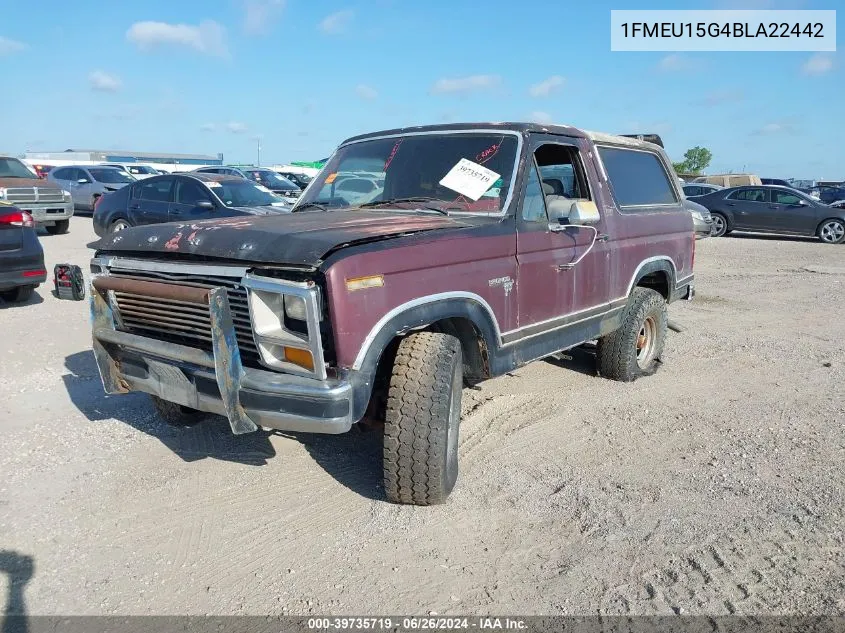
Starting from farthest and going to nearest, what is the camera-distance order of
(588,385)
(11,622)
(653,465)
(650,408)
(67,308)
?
1. (67,308)
2. (588,385)
3. (650,408)
4. (653,465)
5. (11,622)

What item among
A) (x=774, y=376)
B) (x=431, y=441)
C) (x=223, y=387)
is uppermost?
(x=223, y=387)

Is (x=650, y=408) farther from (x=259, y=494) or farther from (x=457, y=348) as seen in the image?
(x=259, y=494)

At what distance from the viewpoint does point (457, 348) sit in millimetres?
3684

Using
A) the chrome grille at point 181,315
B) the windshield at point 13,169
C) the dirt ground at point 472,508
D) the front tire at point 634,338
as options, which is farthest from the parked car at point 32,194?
the front tire at point 634,338

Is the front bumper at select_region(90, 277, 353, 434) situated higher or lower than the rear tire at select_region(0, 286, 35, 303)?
higher

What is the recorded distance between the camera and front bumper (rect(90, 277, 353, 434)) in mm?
3156

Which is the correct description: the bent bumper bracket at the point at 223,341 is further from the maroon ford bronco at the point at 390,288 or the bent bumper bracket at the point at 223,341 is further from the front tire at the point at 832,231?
the front tire at the point at 832,231

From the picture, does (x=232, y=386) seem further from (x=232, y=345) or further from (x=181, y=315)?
(x=181, y=315)

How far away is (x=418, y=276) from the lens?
347 centimetres

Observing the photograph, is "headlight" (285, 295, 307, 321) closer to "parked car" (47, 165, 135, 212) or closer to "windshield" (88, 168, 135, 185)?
"parked car" (47, 165, 135, 212)

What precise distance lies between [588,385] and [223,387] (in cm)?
344

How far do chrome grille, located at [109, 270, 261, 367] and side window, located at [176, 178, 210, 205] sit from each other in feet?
27.1

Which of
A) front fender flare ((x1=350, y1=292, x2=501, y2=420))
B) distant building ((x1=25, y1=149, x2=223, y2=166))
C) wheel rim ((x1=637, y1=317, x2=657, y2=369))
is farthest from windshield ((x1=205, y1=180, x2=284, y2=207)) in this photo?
distant building ((x1=25, y1=149, x2=223, y2=166))

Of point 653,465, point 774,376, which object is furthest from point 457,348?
point 774,376
